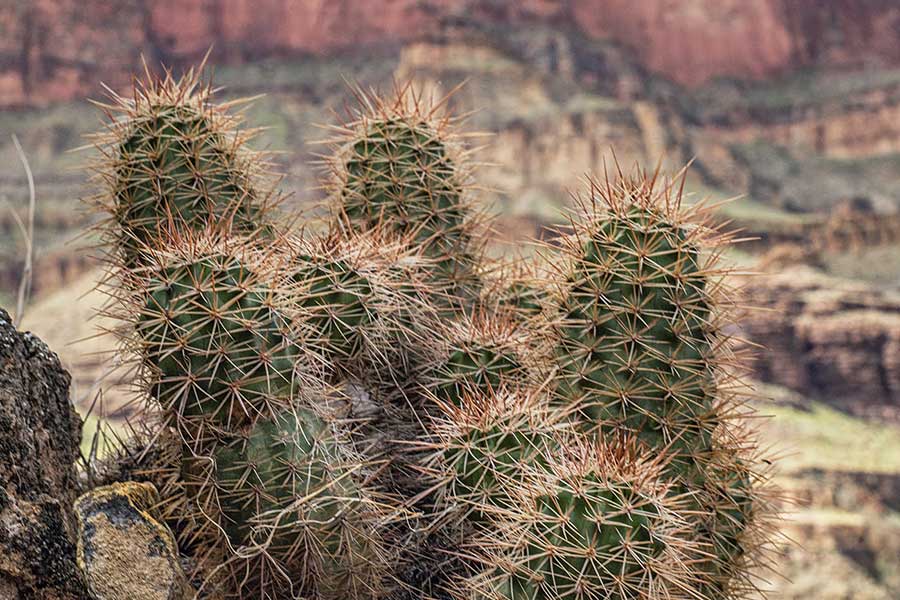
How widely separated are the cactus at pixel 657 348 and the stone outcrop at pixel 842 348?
5715cm

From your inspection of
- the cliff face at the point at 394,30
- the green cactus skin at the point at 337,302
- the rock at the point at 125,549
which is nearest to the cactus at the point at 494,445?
the green cactus skin at the point at 337,302

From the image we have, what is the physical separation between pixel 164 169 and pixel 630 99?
7483 centimetres

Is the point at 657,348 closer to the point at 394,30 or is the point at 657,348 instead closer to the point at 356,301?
the point at 356,301

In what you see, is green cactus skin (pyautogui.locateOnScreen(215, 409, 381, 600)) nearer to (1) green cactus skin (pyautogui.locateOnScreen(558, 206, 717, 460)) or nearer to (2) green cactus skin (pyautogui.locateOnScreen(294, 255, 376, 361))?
(2) green cactus skin (pyautogui.locateOnScreen(294, 255, 376, 361))

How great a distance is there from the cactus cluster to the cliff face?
204ft

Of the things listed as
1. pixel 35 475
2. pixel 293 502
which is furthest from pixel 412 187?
pixel 35 475

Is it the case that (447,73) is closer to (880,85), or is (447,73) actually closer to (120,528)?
(880,85)

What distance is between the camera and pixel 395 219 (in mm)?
3920

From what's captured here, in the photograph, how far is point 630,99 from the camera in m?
75.9

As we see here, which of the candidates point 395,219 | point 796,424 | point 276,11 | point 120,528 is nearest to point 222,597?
point 120,528

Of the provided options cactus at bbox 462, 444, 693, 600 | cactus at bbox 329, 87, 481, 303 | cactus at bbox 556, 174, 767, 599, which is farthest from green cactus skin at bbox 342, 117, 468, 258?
cactus at bbox 462, 444, 693, 600

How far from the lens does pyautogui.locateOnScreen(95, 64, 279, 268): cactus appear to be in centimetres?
359

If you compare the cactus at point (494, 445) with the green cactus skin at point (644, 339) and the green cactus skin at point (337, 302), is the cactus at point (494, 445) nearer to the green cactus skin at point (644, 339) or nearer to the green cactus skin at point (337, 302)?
the green cactus skin at point (644, 339)

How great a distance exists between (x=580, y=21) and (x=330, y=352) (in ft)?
258
